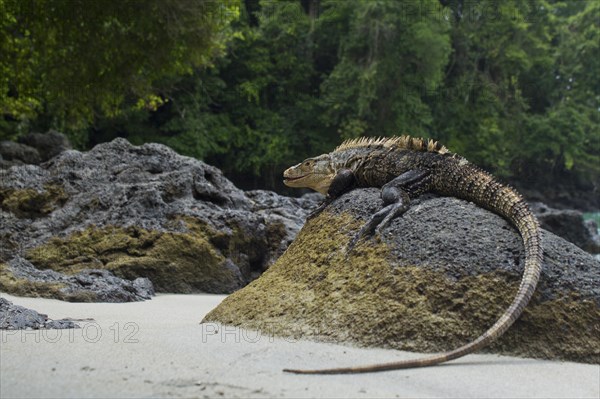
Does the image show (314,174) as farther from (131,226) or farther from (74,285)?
(131,226)

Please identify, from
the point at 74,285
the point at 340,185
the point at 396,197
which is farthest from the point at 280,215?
the point at 396,197

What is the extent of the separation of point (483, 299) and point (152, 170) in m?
6.29

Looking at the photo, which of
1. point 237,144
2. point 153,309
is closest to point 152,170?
point 153,309

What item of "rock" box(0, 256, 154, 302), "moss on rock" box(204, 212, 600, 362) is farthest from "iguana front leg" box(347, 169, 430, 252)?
"rock" box(0, 256, 154, 302)

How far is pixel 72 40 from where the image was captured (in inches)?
498

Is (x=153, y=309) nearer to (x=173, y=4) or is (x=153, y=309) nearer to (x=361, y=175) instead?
(x=361, y=175)

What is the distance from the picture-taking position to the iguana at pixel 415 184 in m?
3.18

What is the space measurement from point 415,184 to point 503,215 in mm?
704

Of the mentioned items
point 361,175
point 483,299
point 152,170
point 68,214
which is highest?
point 152,170

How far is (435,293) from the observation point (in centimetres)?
351

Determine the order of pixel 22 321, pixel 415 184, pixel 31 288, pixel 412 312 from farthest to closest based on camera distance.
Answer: pixel 31 288
pixel 415 184
pixel 22 321
pixel 412 312

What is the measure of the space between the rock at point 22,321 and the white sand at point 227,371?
0.78 feet

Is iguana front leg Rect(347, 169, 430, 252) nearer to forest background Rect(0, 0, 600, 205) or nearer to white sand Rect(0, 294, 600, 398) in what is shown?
white sand Rect(0, 294, 600, 398)

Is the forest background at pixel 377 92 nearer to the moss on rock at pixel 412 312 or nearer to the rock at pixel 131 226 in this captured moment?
the rock at pixel 131 226
